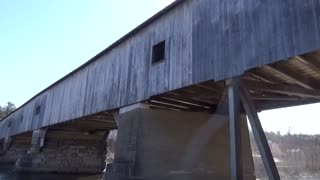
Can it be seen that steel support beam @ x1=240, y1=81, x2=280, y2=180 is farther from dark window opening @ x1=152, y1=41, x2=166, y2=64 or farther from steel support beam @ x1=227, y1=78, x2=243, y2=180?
dark window opening @ x1=152, y1=41, x2=166, y2=64

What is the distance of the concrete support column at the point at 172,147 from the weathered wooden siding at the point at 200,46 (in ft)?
3.17

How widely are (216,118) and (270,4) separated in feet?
19.7

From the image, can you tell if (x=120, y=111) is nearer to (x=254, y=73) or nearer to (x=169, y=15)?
(x=169, y=15)

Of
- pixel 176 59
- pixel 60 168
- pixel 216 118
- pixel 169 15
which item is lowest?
pixel 60 168

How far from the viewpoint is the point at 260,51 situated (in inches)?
272

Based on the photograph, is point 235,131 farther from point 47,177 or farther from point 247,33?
point 47,177

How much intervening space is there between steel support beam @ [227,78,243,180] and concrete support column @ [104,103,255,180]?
385cm

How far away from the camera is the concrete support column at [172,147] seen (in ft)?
34.4

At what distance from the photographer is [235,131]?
7.33m

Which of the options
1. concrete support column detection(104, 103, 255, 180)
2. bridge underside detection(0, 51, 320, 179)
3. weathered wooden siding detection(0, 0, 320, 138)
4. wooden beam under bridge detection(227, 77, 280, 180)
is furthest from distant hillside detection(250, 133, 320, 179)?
wooden beam under bridge detection(227, 77, 280, 180)

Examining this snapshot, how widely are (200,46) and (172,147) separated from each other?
3.93 meters

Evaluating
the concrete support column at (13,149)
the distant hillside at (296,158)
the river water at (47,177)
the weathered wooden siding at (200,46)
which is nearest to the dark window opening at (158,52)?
the weathered wooden siding at (200,46)

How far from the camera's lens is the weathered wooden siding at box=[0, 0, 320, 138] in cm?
638

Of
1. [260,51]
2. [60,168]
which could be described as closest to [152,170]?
[260,51]
